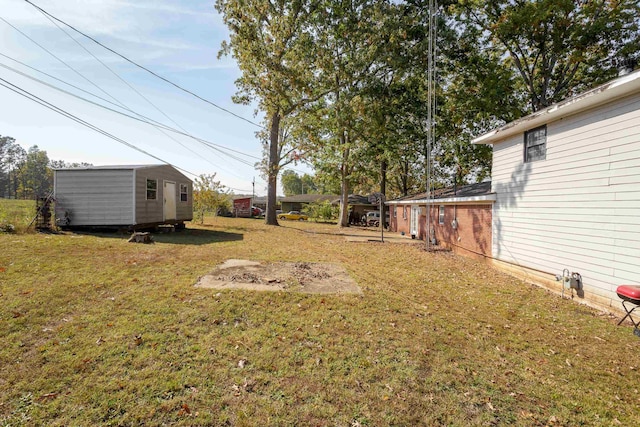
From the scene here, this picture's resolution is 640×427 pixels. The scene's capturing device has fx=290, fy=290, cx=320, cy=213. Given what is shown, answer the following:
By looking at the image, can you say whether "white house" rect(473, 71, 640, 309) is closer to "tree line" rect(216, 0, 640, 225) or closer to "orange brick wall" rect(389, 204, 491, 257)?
"orange brick wall" rect(389, 204, 491, 257)

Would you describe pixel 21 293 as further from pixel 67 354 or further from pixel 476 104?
pixel 476 104

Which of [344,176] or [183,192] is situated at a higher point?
[344,176]

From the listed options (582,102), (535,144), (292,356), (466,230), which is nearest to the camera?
(292,356)

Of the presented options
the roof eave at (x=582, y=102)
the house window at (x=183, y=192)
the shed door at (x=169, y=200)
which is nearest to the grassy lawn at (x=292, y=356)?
the roof eave at (x=582, y=102)

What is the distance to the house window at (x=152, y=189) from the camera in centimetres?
1402

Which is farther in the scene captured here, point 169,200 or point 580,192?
point 169,200

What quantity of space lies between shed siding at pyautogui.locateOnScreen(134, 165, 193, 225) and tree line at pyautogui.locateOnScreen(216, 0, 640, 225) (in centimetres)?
738

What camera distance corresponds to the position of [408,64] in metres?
19.6

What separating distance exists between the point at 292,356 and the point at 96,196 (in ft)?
44.4

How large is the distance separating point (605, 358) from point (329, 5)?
22129 mm

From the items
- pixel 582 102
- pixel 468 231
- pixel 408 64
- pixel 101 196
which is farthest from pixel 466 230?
pixel 101 196

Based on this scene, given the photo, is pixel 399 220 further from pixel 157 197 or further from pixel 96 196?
pixel 96 196

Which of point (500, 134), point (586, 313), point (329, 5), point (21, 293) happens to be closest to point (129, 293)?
point (21, 293)

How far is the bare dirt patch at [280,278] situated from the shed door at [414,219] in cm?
1157
